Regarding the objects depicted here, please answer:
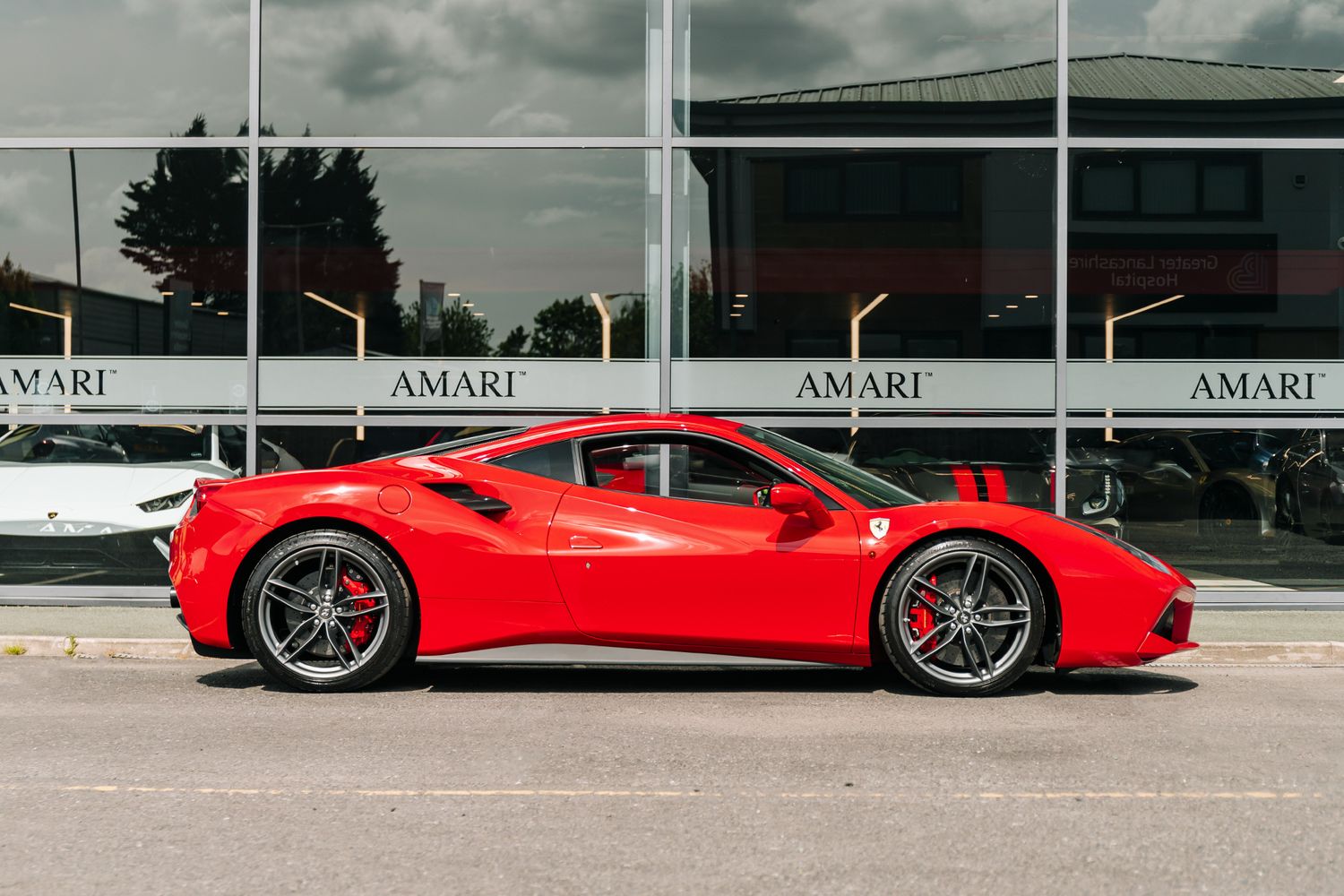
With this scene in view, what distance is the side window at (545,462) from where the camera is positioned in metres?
6.85

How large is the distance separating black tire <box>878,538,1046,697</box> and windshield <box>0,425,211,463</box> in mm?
5826

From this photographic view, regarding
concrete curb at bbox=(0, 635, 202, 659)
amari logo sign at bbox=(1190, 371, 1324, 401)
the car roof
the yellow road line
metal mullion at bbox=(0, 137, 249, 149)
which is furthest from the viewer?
metal mullion at bbox=(0, 137, 249, 149)

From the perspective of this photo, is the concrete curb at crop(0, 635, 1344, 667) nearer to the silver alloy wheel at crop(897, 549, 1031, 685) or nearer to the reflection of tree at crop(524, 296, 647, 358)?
the silver alloy wheel at crop(897, 549, 1031, 685)

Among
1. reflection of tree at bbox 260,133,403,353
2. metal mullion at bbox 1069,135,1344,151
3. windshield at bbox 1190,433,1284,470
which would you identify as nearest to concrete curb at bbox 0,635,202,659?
reflection of tree at bbox 260,133,403,353

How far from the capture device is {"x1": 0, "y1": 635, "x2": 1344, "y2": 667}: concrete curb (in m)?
7.93

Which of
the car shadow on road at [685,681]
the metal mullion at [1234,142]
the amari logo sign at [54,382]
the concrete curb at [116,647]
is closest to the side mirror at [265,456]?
the amari logo sign at [54,382]

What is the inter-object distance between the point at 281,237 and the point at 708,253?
3171 millimetres

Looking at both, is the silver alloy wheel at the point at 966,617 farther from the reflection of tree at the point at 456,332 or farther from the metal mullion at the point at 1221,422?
the reflection of tree at the point at 456,332

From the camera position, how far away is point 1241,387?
33.1 feet

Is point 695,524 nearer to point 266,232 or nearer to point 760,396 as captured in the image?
point 760,396

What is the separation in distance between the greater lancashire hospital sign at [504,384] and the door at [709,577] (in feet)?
12.1

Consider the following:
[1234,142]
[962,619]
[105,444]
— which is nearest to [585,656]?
[962,619]

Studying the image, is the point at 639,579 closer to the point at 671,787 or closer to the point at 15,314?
the point at 671,787

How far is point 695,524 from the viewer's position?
6.66m
